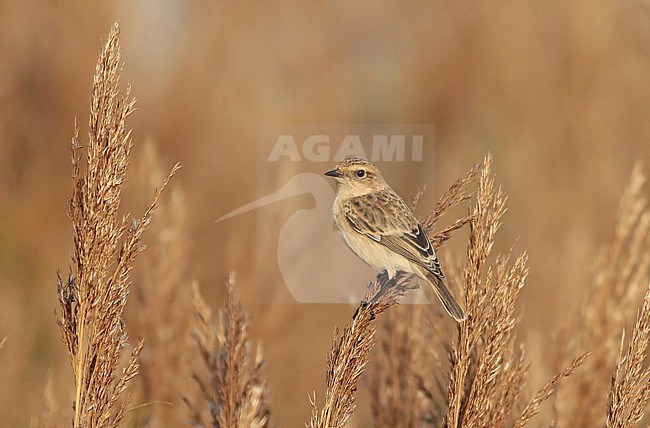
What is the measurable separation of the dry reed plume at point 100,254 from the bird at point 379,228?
1531mm

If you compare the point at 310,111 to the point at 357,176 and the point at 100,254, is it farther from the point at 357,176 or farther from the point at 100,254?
the point at 100,254

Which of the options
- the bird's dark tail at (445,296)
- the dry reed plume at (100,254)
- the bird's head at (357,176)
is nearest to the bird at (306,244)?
the bird's head at (357,176)

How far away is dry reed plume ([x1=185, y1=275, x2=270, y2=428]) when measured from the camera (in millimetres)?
2748

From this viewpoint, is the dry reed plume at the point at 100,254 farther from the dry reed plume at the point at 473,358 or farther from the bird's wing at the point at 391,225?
the bird's wing at the point at 391,225

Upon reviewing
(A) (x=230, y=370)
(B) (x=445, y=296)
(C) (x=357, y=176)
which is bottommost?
(A) (x=230, y=370)

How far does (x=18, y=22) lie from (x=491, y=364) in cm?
506

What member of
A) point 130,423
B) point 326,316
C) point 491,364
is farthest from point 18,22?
point 491,364

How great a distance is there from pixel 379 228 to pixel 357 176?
385 millimetres

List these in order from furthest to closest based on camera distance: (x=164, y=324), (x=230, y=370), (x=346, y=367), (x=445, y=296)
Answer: (x=164, y=324), (x=445, y=296), (x=230, y=370), (x=346, y=367)

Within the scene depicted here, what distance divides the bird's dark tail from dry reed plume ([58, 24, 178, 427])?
1.29 metres

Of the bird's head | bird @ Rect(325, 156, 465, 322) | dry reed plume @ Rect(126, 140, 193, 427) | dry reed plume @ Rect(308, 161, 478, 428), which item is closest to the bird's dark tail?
bird @ Rect(325, 156, 465, 322)

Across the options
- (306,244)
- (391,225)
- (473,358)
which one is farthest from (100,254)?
(306,244)

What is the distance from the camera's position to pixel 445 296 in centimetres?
324

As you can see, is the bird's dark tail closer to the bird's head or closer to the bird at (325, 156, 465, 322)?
the bird at (325, 156, 465, 322)
